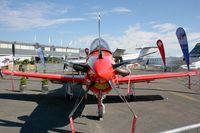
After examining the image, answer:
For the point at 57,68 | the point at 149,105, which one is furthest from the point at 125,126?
the point at 57,68

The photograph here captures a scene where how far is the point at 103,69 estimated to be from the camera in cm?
820

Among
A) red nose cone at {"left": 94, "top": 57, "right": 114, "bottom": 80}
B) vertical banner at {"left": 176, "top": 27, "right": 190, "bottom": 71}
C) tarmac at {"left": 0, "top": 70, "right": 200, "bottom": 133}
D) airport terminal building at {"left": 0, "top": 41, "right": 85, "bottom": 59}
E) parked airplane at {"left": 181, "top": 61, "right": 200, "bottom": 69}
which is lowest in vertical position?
tarmac at {"left": 0, "top": 70, "right": 200, "bottom": 133}

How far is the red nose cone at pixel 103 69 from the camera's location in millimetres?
8091

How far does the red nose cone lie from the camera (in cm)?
809

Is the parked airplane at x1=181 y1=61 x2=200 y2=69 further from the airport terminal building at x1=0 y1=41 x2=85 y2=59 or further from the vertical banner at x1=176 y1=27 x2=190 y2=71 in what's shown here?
the vertical banner at x1=176 y1=27 x2=190 y2=71

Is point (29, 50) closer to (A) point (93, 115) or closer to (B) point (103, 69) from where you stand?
(A) point (93, 115)

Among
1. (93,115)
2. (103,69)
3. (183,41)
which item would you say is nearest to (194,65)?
(183,41)

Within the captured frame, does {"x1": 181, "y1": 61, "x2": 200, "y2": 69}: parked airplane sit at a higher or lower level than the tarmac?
higher

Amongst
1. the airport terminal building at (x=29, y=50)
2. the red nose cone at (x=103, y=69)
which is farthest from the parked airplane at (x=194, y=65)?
the red nose cone at (x=103, y=69)

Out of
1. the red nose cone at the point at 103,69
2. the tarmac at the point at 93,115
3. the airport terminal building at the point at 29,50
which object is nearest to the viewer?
the red nose cone at the point at 103,69

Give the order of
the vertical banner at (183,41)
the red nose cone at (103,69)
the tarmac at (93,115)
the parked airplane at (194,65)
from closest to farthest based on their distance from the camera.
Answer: the red nose cone at (103,69) → the tarmac at (93,115) → the vertical banner at (183,41) → the parked airplane at (194,65)

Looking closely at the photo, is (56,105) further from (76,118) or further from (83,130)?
(83,130)

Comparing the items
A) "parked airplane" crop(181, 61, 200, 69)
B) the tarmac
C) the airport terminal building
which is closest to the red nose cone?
the tarmac

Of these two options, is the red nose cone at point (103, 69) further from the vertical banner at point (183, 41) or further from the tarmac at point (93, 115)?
the vertical banner at point (183, 41)
